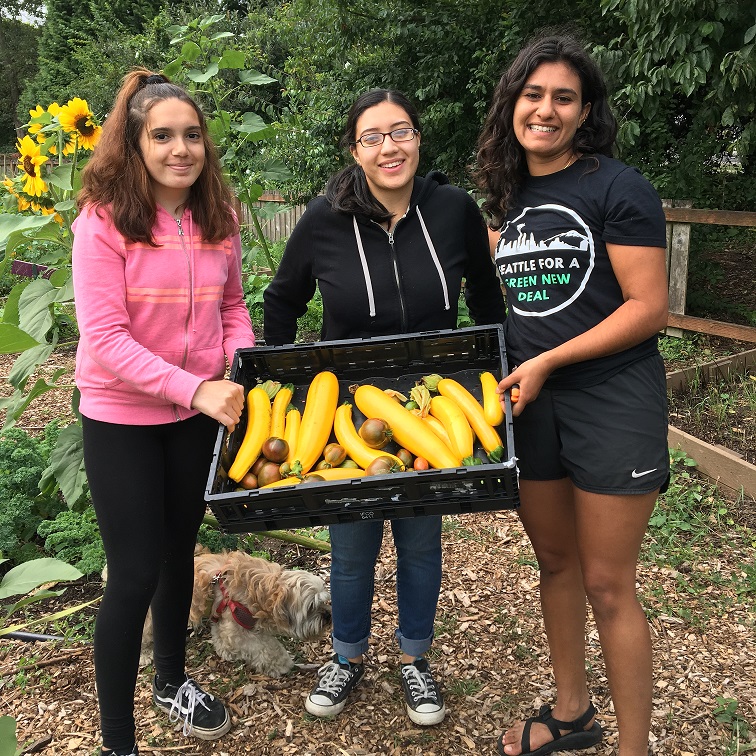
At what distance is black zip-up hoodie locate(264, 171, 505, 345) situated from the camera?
2363mm

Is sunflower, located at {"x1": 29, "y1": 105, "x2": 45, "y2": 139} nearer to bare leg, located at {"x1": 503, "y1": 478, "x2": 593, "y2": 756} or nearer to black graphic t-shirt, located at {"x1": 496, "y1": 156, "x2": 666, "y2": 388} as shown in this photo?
black graphic t-shirt, located at {"x1": 496, "y1": 156, "x2": 666, "y2": 388}

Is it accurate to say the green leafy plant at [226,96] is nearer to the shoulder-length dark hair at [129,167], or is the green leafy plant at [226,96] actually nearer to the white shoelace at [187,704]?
the shoulder-length dark hair at [129,167]

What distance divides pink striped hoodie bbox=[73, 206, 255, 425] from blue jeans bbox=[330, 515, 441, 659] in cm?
78

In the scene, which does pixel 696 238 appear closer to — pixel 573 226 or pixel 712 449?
pixel 712 449

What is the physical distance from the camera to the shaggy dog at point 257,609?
2.89 meters

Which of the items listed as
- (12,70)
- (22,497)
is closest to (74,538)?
(22,497)

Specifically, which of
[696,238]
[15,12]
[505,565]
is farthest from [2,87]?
[505,565]

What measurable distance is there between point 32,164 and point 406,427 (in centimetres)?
207

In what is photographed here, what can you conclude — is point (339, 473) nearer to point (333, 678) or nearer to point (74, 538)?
point (333, 678)

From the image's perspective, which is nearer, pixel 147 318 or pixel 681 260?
pixel 147 318

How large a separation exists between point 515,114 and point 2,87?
43663 mm

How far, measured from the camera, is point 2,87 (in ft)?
123

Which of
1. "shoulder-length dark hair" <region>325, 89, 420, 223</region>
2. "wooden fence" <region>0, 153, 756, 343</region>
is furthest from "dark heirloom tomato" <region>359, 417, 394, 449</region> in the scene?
"wooden fence" <region>0, 153, 756, 343</region>

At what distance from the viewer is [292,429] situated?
213 cm
